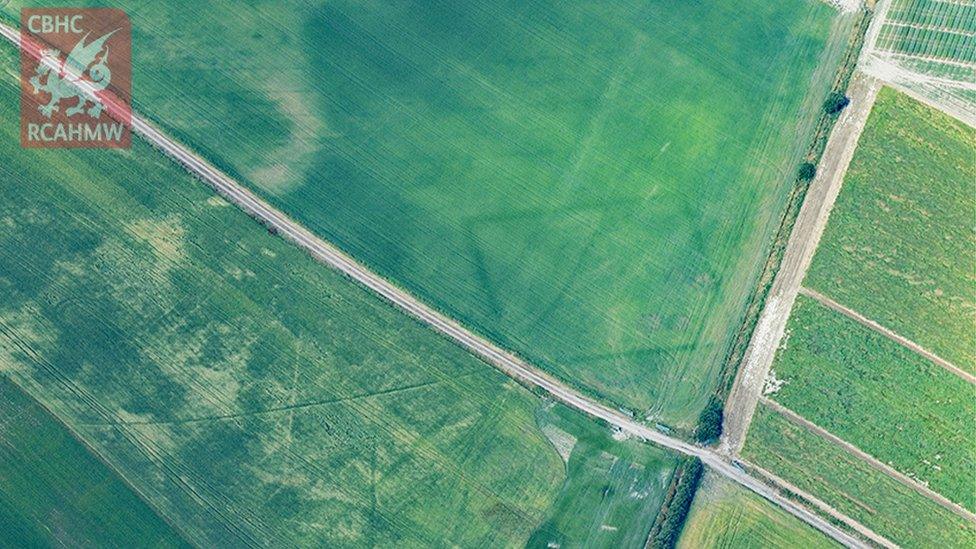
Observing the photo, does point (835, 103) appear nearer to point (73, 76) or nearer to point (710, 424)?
point (710, 424)

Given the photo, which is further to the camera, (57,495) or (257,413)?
(257,413)

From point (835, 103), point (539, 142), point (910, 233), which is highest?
point (835, 103)

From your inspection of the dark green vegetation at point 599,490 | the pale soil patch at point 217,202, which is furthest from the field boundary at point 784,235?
the pale soil patch at point 217,202

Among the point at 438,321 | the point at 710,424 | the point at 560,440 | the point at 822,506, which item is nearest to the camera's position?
the point at 822,506

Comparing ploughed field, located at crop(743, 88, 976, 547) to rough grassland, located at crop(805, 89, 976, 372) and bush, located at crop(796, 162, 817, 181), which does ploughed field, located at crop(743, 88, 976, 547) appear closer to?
rough grassland, located at crop(805, 89, 976, 372)

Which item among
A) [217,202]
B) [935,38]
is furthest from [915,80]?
[217,202]

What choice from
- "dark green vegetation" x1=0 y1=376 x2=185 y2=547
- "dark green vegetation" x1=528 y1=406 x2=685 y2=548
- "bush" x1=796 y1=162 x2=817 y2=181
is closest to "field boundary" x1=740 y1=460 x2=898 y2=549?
"dark green vegetation" x1=528 y1=406 x2=685 y2=548
